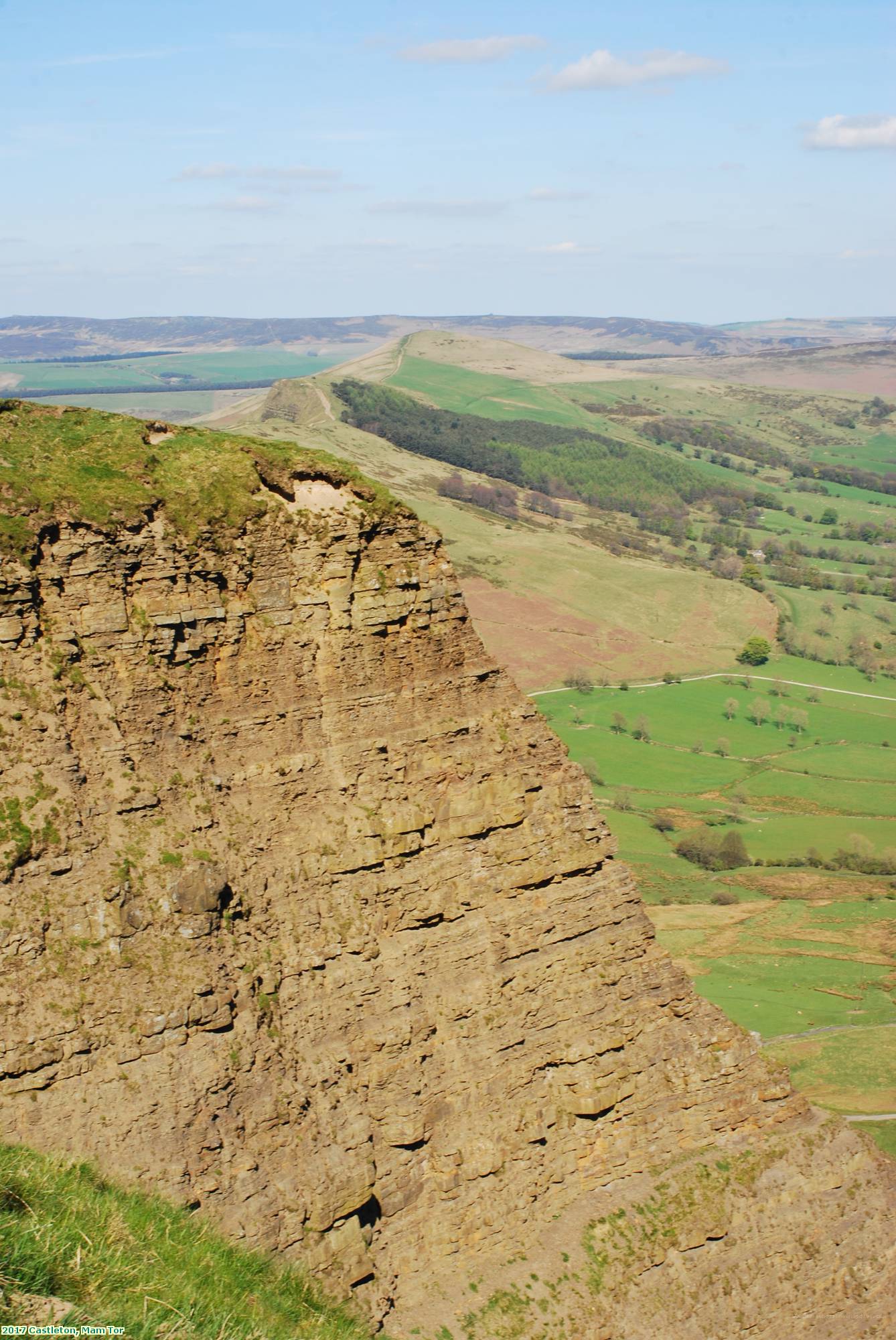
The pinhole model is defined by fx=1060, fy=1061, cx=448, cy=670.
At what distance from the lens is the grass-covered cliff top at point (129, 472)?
26.5 m

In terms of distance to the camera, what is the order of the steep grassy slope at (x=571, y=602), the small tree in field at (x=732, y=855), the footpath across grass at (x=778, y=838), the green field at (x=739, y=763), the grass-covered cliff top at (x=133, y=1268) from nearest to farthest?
1. the grass-covered cliff top at (x=133, y=1268)
2. the footpath across grass at (x=778, y=838)
3. the small tree in field at (x=732, y=855)
4. the green field at (x=739, y=763)
5. the steep grassy slope at (x=571, y=602)

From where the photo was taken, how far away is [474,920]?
102ft

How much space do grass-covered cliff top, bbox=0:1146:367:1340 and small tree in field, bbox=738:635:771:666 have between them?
146 metres

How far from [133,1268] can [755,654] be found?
504 ft

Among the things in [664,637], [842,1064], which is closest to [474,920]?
[842,1064]

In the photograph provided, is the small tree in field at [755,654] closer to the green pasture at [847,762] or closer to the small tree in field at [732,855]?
the green pasture at [847,762]

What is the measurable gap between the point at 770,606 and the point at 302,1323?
174 meters

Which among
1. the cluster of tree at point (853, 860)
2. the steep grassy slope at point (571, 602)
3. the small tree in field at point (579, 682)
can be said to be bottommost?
the cluster of tree at point (853, 860)

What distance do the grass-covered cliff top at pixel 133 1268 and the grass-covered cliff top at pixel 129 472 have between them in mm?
14321

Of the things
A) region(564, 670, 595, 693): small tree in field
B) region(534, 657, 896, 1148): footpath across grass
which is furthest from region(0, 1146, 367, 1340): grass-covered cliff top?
region(564, 670, 595, 693): small tree in field

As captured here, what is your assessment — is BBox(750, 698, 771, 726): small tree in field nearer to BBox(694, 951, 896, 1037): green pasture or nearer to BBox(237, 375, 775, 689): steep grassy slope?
BBox(237, 375, 775, 689): steep grassy slope

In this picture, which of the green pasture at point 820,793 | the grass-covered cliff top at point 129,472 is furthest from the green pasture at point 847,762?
the grass-covered cliff top at point 129,472

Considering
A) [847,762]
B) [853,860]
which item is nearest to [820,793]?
[847,762]

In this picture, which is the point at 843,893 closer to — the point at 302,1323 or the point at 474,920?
the point at 474,920
